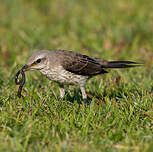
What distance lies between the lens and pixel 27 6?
14211 mm

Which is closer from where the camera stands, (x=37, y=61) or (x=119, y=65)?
(x=37, y=61)

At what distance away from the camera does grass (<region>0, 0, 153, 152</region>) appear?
4.80 metres

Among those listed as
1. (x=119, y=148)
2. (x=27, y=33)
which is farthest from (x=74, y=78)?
(x=27, y=33)

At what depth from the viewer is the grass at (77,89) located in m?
4.80

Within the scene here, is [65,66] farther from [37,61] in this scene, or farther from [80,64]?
[37,61]

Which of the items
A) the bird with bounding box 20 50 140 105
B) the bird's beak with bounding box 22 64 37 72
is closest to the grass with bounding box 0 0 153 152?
the bird with bounding box 20 50 140 105

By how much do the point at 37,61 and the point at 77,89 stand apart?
5.77ft

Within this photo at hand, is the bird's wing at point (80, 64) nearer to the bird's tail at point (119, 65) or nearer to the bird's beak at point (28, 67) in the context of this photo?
the bird's tail at point (119, 65)

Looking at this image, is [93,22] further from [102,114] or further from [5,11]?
[102,114]

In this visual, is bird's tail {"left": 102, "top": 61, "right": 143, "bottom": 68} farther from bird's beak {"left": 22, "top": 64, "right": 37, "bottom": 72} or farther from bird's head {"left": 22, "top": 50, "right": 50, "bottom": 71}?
bird's beak {"left": 22, "top": 64, "right": 37, "bottom": 72}

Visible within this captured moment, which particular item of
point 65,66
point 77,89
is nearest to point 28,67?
point 65,66

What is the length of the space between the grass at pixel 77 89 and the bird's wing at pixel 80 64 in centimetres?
46

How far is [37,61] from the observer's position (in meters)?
5.98

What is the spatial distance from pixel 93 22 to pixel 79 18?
0.83 m
